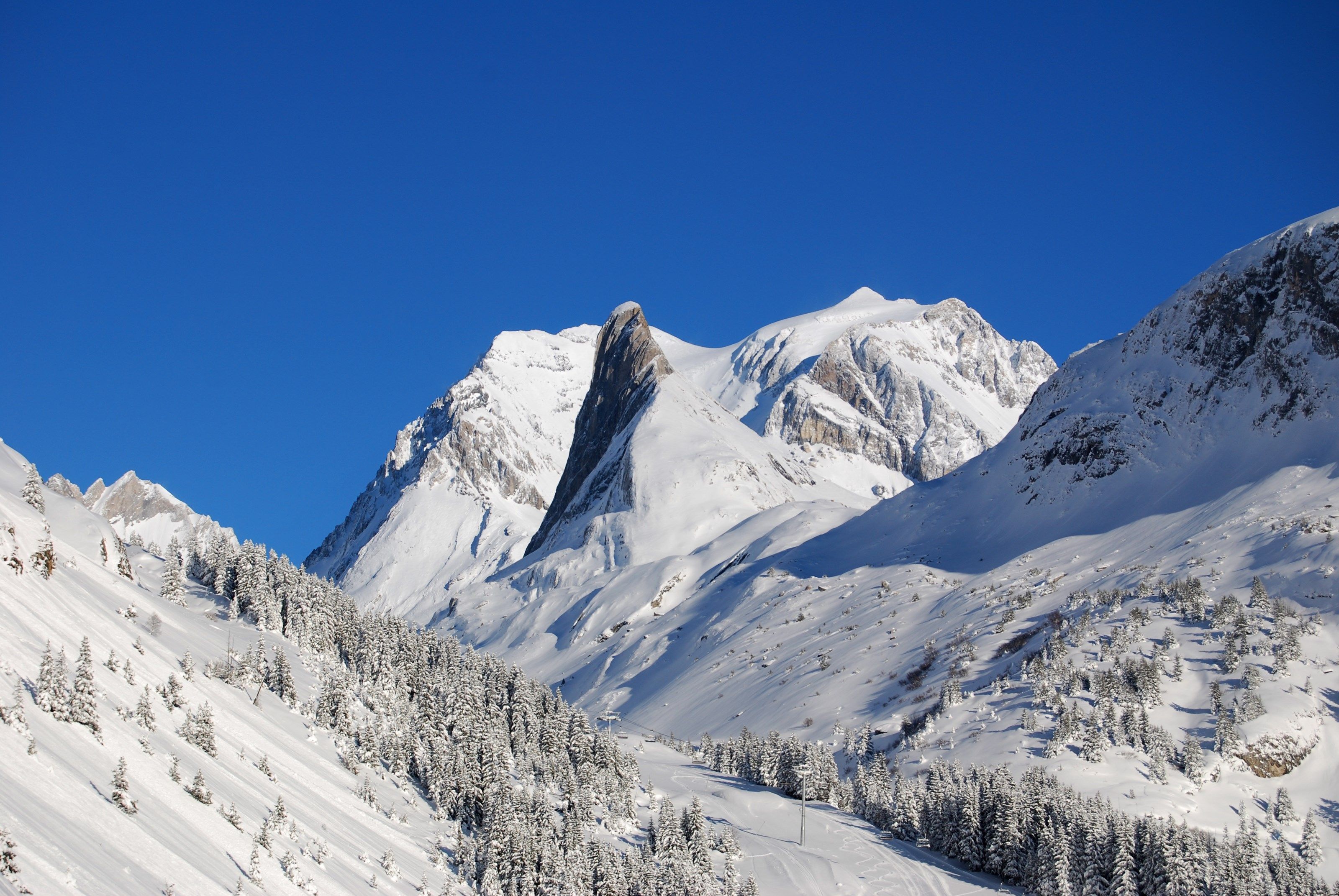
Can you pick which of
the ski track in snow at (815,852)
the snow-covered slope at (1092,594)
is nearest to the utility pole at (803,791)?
the ski track in snow at (815,852)

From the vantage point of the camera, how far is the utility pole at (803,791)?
209ft

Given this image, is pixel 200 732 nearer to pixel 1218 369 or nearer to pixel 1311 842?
pixel 1311 842

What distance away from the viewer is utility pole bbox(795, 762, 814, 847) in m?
63.6

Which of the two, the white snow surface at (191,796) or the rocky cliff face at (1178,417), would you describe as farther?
the rocky cliff face at (1178,417)

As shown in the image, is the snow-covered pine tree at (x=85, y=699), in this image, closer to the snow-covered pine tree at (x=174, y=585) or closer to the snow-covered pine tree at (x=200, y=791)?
the snow-covered pine tree at (x=200, y=791)

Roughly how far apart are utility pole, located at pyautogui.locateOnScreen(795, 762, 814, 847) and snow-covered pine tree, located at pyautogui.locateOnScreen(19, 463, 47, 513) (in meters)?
47.2

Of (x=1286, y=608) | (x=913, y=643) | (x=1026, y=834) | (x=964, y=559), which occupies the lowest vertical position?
(x=1026, y=834)

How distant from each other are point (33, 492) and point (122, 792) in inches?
1327

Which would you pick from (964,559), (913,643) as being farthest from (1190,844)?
(964,559)

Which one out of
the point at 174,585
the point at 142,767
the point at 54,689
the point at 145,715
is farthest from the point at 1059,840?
the point at 174,585

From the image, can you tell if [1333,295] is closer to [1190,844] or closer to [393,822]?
[1190,844]

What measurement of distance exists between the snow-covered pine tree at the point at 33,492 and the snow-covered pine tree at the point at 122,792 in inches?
1186

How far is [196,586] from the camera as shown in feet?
271

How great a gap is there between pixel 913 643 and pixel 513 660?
72065 mm
